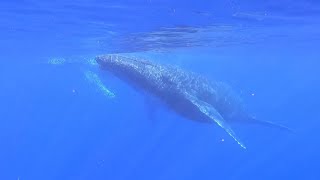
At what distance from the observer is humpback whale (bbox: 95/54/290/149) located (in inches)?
571

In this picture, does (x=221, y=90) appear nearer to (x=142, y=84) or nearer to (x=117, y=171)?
(x=142, y=84)

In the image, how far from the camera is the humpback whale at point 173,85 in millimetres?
14492

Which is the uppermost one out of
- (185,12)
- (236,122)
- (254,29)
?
(254,29)

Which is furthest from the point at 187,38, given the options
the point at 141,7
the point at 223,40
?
the point at 141,7

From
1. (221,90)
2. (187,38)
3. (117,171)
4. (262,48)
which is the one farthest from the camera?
(117,171)

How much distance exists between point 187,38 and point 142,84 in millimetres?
11205

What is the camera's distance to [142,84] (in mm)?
14781

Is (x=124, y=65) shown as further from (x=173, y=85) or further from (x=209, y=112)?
(x=209, y=112)

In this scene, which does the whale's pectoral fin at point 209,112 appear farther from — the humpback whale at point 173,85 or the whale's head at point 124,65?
the whale's head at point 124,65

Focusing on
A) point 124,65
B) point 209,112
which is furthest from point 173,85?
point 124,65

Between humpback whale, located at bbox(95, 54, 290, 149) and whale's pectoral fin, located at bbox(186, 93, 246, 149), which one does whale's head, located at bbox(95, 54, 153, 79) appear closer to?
humpback whale, located at bbox(95, 54, 290, 149)

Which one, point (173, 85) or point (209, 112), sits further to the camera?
point (173, 85)

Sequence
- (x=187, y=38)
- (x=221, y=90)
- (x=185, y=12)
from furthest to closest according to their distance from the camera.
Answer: (x=187, y=38) < (x=185, y=12) < (x=221, y=90)

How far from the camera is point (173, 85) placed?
575 inches
